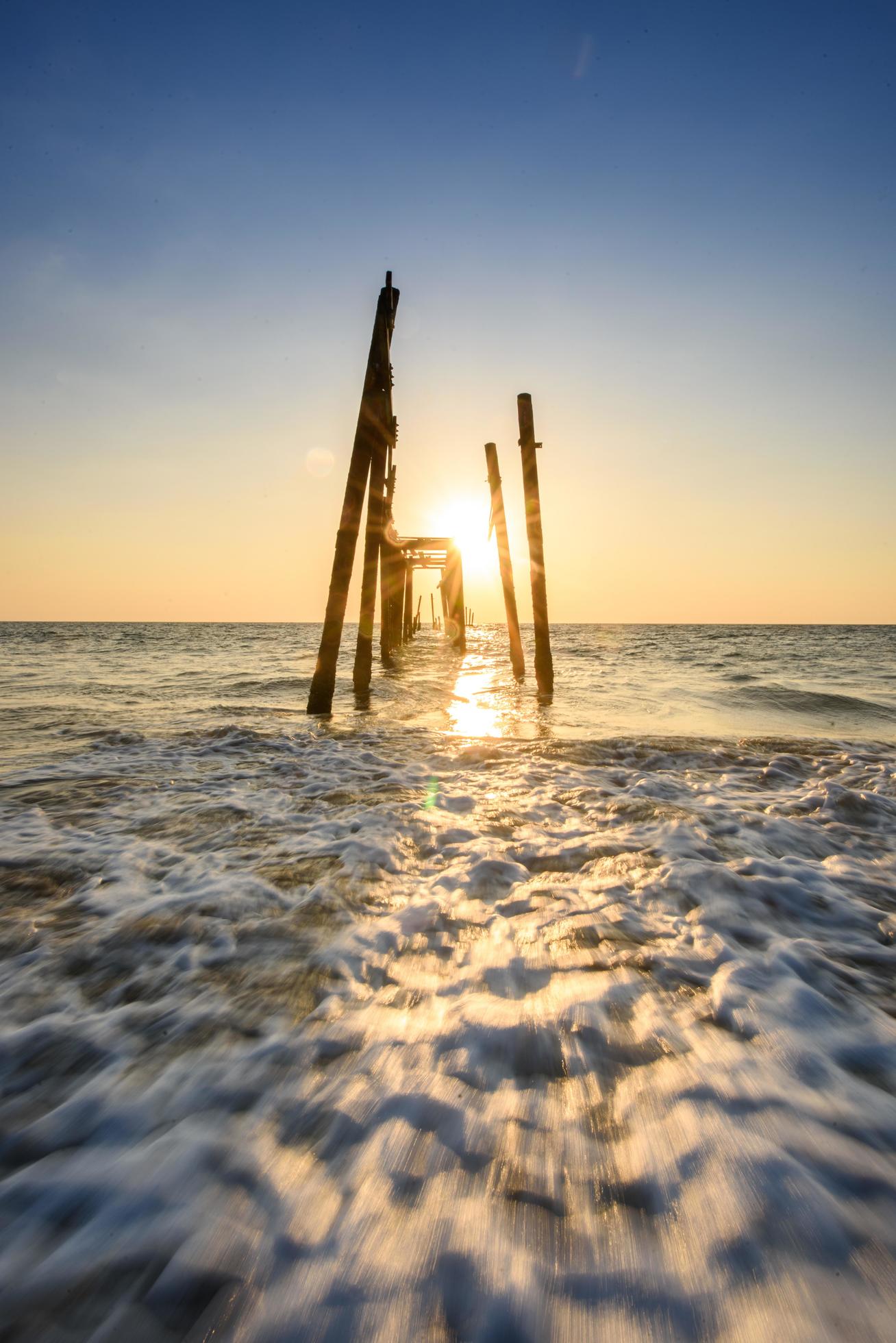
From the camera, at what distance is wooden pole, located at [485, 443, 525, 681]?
Answer: 13383 millimetres

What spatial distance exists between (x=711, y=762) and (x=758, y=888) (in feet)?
9.62

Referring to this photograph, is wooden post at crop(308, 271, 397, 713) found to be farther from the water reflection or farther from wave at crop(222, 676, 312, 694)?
wave at crop(222, 676, 312, 694)

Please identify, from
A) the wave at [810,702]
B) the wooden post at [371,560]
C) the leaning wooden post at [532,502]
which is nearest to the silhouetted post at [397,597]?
the wooden post at [371,560]

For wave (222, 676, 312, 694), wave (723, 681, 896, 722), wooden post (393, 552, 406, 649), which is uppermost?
wooden post (393, 552, 406, 649)

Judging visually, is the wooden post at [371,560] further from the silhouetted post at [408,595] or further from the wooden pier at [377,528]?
the silhouetted post at [408,595]

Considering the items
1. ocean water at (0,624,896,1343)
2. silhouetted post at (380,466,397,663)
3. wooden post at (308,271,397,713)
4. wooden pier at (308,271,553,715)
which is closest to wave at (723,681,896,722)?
wooden pier at (308,271,553,715)

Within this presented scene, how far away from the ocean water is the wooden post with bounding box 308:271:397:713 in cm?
402

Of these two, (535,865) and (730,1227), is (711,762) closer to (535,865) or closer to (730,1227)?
(535,865)

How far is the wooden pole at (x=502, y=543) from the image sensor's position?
43.9 ft

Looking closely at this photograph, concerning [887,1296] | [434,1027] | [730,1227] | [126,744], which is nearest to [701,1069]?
[730,1227]

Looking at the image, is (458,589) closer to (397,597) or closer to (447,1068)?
(397,597)

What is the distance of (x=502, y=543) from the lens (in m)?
13.6

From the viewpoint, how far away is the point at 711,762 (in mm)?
5609

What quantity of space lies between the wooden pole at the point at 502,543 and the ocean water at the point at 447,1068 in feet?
31.1
